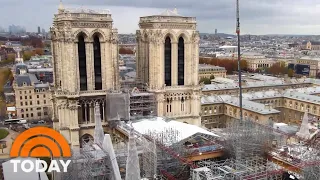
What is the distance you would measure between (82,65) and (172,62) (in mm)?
15386

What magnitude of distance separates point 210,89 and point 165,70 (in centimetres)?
4180

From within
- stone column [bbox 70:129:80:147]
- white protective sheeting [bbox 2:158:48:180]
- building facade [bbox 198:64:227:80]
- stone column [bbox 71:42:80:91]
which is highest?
stone column [bbox 71:42:80:91]

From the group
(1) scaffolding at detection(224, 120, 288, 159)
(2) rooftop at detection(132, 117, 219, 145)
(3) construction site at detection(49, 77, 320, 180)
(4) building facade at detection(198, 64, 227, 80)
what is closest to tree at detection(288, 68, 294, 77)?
(4) building facade at detection(198, 64, 227, 80)

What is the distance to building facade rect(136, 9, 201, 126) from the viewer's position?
59938 millimetres

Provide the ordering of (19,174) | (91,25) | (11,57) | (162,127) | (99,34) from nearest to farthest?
(19,174)
(162,127)
(91,25)
(99,34)
(11,57)

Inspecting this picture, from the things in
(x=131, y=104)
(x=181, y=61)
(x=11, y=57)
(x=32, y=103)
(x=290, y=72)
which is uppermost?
(x=11, y=57)

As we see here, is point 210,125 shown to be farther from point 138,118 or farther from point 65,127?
point 65,127

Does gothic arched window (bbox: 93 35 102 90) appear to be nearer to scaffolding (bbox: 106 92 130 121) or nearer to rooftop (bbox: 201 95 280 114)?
scaffolding (bbox: 106 92 130 121)

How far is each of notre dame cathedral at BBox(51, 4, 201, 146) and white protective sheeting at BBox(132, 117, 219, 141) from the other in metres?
4.56

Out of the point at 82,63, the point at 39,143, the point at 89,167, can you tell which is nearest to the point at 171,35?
the point at 82,63

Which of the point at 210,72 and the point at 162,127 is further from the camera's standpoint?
the point at 210,72

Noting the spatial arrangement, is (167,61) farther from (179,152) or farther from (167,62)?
(179,152)

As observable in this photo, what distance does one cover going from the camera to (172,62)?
203ft

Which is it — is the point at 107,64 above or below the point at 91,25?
below
